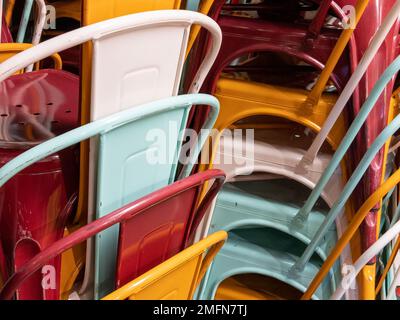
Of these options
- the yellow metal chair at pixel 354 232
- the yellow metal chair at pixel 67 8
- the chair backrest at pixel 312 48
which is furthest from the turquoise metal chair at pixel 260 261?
the yellow metal chair at pixel 67 8

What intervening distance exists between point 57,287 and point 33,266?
21 cm

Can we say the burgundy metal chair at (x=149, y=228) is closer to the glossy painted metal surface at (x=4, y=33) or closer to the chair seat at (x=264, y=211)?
the chair seat at (x=264, y=211)

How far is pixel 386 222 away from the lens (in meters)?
1.37

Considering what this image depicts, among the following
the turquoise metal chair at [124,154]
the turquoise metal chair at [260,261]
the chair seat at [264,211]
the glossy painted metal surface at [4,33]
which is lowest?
the turquoise metal chair at [260,261]

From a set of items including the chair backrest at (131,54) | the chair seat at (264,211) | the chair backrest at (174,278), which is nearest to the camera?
the chair backrest at (131,54)

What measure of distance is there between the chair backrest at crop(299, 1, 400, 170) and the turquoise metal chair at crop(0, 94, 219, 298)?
288 millimetres

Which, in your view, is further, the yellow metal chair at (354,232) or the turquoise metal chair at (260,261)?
the turquoise metal chair at (260,261)

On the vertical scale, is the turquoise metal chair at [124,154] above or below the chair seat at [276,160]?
above

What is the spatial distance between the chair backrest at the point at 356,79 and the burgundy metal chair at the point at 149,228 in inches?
12.1

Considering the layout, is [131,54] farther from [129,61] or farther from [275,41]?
[275,41]

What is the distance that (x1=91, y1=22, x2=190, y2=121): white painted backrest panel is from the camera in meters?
0.68

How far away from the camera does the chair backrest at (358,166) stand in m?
0.91

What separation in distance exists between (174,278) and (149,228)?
0.12m
